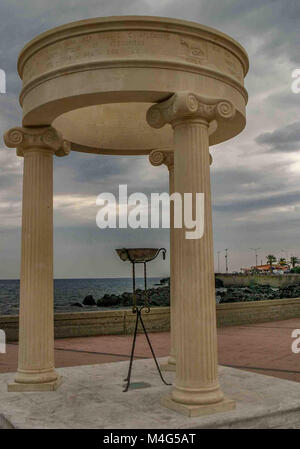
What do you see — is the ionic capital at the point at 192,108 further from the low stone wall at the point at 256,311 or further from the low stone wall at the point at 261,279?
the low stone wall at the point at 261,279

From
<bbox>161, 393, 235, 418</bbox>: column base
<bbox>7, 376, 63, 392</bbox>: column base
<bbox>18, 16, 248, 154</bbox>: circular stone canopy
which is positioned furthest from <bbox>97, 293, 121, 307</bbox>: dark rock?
<bbox>161, 393, 235, 418</bbox>: column base

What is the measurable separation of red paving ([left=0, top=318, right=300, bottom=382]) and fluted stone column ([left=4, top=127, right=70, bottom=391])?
2.85 metres

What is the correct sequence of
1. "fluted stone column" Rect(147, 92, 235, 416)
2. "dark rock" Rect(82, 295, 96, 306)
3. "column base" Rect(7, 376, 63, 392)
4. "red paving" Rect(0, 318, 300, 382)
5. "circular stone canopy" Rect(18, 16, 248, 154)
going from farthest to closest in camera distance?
"dark rock" Rect(82, 295, 96, 306) < "red paving" Rect(0, 318, 300, 382) < "column base" Rect(7, 376, 63, 392) < "circular stone canopy" Rect(18, 16, 248, 154) < "fluted stone column" Rect(147, 92, 235, 416)

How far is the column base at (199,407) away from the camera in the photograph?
6.20 meters

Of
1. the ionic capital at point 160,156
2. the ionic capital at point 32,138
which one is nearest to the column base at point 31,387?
the ionic capital at point 32,138

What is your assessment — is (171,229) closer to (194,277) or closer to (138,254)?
(138,254)

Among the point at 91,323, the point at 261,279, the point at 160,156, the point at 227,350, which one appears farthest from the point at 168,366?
the point at 261,279

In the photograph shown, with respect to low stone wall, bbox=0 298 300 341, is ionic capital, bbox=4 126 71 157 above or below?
above

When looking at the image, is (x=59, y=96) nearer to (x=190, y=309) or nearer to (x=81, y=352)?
(x=190, y=309)

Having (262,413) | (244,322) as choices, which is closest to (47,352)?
(262,413)

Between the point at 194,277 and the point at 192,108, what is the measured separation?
2.38 meters

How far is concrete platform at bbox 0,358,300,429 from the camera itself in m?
6.00

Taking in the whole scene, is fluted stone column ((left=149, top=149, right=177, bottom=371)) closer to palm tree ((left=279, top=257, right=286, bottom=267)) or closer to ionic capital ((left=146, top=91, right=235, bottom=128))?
ionic capital ((left=146, top=91, right=235, bottom=128))

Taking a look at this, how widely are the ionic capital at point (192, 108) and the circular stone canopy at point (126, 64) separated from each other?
19 cm
